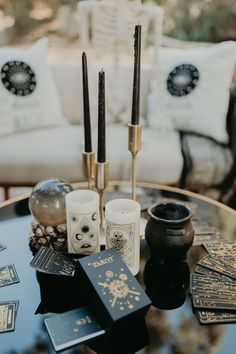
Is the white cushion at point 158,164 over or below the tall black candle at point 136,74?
below

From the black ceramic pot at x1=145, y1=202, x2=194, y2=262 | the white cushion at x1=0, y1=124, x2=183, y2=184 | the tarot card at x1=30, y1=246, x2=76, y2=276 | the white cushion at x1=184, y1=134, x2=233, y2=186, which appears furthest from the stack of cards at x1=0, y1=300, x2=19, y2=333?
the white cushion at x1=184, y1=134, x2=233, y2=186

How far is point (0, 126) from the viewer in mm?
2049

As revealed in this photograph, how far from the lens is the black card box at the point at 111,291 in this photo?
0.87 metres

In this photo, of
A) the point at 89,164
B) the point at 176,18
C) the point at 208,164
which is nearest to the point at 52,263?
the point at 89,164

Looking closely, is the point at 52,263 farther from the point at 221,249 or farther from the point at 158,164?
the point at 158,164

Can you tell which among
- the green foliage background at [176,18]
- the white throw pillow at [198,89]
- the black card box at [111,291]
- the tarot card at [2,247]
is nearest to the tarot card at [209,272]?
the black card box at [111,291]

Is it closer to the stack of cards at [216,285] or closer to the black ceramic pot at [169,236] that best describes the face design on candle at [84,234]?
the black ceramic pot at [169,236]

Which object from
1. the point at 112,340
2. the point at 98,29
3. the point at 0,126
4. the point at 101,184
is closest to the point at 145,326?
the point at 112,340

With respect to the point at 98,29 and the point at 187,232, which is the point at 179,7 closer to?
the point at 98,29

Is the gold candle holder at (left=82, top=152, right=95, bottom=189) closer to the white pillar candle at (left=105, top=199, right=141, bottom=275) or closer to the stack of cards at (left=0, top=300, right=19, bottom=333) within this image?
the white pillar candle at (left=105, top=199, right=141, bottom=275)

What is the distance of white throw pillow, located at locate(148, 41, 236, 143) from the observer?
2072mm

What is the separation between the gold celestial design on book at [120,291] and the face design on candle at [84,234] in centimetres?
17

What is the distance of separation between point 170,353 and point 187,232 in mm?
307

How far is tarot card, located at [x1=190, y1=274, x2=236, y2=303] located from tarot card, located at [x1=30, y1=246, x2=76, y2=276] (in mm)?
280
